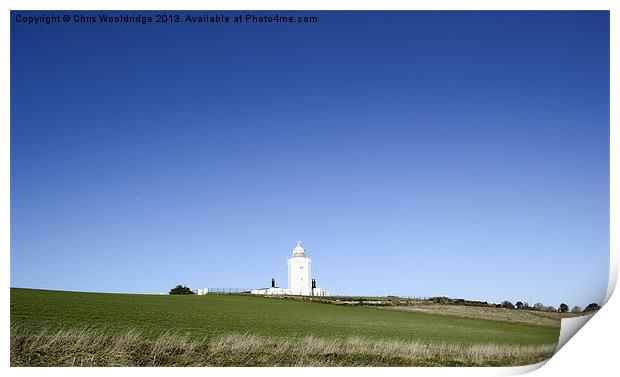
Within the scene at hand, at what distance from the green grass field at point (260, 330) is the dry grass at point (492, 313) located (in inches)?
6.8

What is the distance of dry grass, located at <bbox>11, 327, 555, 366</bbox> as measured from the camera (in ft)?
36.2

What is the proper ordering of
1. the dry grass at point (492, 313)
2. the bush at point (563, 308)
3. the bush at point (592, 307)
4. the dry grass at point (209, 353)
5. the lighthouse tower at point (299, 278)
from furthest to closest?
the lighthouse tower at point (299, 278)
the dry grass at point (492, 313)
the bush at point (563, 308)
the bush at point (592, 307)
the dry grass at point (209, 353)

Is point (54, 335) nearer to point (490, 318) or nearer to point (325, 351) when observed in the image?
point (325, 351)

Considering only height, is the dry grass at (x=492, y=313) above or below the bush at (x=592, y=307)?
below

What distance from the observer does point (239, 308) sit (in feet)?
83.9

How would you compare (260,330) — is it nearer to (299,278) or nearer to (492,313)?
(492,313)

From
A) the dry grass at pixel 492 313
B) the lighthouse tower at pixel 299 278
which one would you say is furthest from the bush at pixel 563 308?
the lighthouse tower at pixel 299 278

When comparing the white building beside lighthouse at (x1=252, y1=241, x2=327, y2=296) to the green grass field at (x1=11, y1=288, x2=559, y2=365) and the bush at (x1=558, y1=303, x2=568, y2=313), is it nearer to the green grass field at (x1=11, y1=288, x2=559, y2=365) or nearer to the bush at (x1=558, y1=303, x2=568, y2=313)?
the green grass field at (x1=11, y1=288, x2=559, y2=365)

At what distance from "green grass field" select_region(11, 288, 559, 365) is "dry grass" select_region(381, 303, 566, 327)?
0.57ft

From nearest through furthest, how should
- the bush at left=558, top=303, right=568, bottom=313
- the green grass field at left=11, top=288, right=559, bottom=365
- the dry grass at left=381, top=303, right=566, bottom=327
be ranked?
the green grass field at left=11, top=288, right=559, bottom=365 → the bush at left=558, top=303, right=568, bottom=313 → the dry grass at left=381, top=303, right=566, bottom=327

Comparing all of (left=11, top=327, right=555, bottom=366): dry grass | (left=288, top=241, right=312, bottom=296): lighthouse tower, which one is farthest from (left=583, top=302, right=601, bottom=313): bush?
(left=288, top=241, right=312, bottom=296): lighthouse tower

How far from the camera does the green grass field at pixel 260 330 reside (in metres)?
11.6
